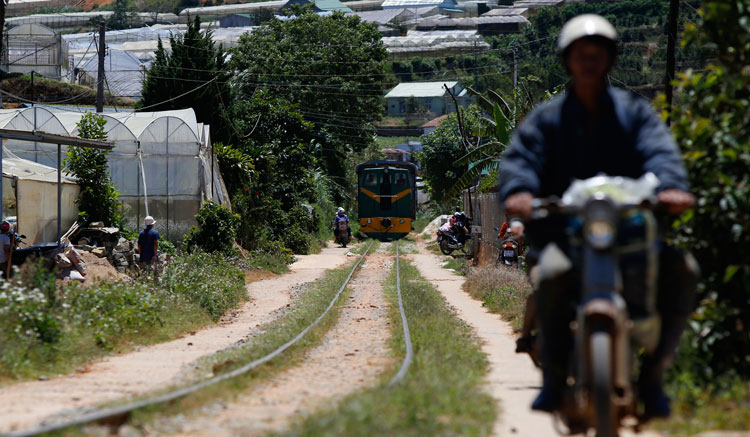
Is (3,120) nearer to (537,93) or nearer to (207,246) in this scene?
(207,246)

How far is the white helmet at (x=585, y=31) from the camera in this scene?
14.6 ft

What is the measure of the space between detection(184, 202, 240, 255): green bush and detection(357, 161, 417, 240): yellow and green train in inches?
641

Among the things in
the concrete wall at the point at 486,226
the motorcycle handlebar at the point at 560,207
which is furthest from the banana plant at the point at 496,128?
the motorcycle handlebar at the point at 560,207

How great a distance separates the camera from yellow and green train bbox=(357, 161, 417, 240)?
1600 inches

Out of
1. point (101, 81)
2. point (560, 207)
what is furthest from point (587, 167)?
point (101, 81)

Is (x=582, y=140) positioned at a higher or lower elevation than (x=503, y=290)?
higher

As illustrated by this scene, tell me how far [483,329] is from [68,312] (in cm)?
569

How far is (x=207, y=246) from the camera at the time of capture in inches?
974

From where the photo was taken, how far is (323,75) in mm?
54875

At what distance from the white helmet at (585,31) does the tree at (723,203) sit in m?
1.83

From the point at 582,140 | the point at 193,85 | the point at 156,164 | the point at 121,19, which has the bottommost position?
Answer: the point at 156,164

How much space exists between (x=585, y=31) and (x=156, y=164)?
23186 mm

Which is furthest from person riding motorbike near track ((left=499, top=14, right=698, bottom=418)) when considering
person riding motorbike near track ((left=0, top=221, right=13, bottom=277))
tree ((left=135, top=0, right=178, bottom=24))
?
tree ((left=135, top=0, right=178, bottom=24))

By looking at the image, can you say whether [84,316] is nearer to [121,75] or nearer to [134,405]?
[134,405]
